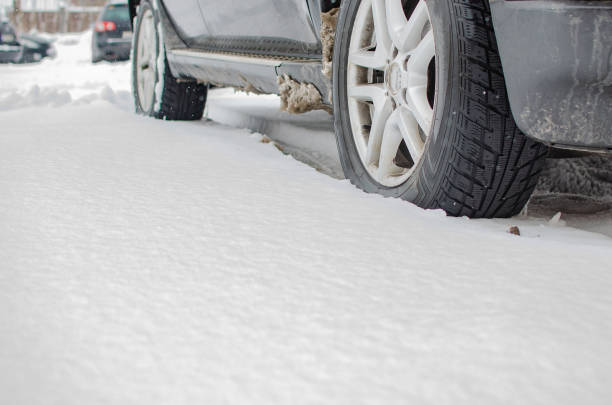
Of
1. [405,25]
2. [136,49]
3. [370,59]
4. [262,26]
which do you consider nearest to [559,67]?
[405,25]

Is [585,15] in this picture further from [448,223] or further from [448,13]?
[448,223]

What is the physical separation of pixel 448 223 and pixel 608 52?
1.67ft

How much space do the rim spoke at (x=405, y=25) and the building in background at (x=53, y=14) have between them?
1889cm

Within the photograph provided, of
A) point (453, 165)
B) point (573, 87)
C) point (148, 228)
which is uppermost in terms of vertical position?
point (573, 87)

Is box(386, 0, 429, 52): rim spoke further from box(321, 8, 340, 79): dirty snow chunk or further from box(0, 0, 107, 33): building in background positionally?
box(0, 0, 107, 33): building in background

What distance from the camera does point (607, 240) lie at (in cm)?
158

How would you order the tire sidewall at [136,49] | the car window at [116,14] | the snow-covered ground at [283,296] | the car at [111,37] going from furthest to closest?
1. the car window at [116,14]
2. the car at [111,37]
3. the tire sidewall at [136,49]
4. the snow-covered ground at [283,296]

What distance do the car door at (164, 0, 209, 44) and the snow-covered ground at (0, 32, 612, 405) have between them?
5.00 feet

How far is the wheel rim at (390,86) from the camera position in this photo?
5.88 ft

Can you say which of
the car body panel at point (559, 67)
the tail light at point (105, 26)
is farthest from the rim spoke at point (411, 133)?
the tail light at point (105, 26)

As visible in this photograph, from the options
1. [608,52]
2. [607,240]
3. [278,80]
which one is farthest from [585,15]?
[278,80]

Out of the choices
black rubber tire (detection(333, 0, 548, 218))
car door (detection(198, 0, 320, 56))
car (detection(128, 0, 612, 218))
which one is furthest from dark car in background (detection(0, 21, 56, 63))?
black rubber tire (detection(333, 0, 548, 218))

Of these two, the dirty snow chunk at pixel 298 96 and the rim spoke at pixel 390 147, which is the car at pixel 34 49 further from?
the rim spoke at pixel 390 147

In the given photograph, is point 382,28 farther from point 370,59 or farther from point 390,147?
point 390,147
